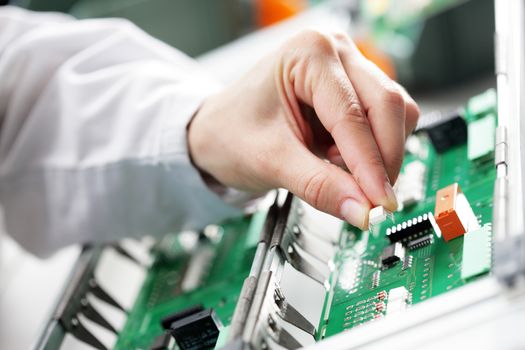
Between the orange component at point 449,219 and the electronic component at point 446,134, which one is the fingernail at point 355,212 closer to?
the orange component at point 449,219

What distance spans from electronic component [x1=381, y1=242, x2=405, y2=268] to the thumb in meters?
0.08

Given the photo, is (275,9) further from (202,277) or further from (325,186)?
(325,186)

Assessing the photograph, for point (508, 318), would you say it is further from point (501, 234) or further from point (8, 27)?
point (8, 27)

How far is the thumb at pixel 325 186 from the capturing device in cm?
77

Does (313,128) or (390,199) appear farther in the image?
(313,128)

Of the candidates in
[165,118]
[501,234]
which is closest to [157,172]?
[165,118]

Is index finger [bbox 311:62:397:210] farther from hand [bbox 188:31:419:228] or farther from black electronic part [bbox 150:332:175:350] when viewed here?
black electronic part [bbox 150:332:175:350]

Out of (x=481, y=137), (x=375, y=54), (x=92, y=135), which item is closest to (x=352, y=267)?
(x=481, y=137)

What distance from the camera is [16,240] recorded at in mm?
1244

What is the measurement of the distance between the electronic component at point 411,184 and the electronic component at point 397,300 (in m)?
0.18

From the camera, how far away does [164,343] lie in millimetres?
898

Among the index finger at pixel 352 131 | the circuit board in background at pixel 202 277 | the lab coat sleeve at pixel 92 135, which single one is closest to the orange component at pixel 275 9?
the lab coat sleeve at pixel 92 135

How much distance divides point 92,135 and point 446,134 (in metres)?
0.57

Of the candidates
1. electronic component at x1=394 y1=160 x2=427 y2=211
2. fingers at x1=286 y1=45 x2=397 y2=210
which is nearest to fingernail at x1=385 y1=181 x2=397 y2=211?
fingers at x1=286 y1=45 x2=397 y2=210
